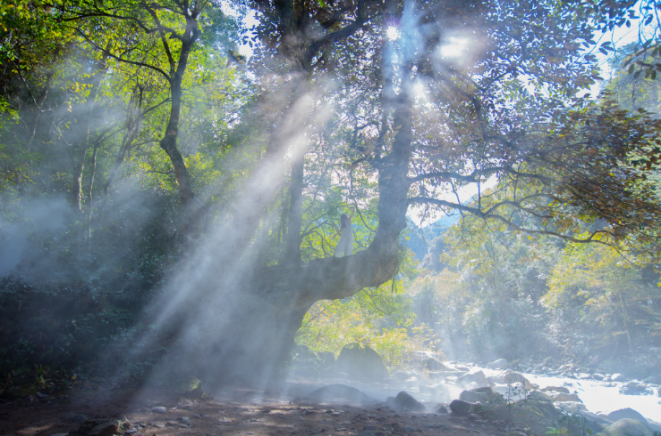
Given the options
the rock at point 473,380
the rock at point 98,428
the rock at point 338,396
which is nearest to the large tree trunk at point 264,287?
the rock at point 338,396

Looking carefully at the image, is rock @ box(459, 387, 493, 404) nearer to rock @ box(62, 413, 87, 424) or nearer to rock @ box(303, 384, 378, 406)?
rock @ box(303, 384, 378, 406)

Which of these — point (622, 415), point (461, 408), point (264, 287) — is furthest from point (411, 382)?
point (264, 287)

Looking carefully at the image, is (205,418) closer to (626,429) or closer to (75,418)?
(75,418)

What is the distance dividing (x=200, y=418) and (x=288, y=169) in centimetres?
815

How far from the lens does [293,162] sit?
32.7ft

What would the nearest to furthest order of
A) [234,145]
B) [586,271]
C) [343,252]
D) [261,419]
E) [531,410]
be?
[261,419] → [531,410] → [343,252] → [234,145] → [586,271]

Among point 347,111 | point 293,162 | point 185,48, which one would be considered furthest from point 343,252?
point 185,48

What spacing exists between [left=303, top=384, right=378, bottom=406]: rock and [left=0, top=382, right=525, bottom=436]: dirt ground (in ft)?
3.82

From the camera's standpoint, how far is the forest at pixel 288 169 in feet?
21.1

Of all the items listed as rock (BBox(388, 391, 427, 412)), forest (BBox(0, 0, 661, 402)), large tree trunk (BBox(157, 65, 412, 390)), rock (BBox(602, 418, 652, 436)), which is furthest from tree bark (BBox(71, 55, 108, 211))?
rock (BBox(602, 418, 652, 436))

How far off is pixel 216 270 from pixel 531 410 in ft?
23.1

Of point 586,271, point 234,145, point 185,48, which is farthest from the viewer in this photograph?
point 586,271

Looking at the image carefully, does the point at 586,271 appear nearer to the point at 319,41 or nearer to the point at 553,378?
the point at 553,378

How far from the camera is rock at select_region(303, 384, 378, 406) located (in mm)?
7539
